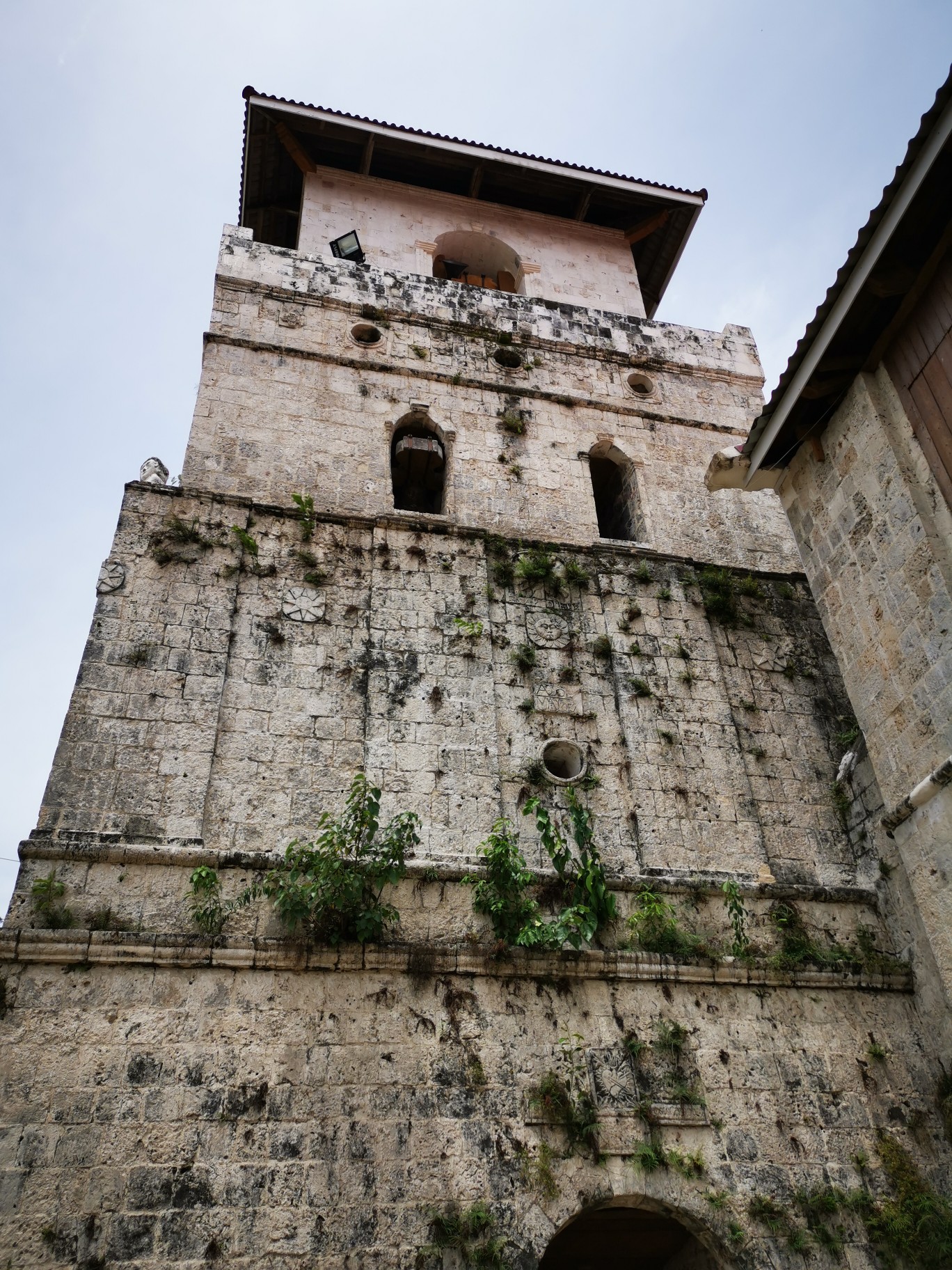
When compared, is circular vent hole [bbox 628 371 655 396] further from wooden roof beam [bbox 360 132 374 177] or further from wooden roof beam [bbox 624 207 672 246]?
wooden roof beam [bbox 360 132 374 177]

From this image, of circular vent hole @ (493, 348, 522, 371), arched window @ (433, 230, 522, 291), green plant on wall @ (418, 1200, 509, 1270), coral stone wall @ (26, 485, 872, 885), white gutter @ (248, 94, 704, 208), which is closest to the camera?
green plant on wall @ (418, 1200, 509, 1270)

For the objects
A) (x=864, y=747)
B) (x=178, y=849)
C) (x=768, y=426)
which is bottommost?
(x=178, y=849)

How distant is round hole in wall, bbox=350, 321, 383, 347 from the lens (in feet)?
37.9

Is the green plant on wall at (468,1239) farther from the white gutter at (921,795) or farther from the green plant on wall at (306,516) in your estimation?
the green plant on wall at (306,516)

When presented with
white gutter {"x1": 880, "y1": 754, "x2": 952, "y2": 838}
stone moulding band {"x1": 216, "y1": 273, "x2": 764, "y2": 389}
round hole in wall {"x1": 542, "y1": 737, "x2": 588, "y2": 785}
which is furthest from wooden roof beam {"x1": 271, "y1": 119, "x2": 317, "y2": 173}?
white gutter {"x1": 880, "y1": 754, "x2": 952, "y2": 838}

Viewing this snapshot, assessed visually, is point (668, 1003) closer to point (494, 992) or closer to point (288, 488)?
point (494, 992)

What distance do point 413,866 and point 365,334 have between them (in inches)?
267

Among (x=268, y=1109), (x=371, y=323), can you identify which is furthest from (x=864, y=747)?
(x=371, y=323)

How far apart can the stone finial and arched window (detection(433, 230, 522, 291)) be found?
6512 millimetres

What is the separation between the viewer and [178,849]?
279 inches

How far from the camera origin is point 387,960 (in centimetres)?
690

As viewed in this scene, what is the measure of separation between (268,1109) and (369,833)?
1.91m

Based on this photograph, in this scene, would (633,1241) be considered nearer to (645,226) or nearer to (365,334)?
(365,334)

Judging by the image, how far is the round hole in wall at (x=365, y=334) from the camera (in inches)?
455
